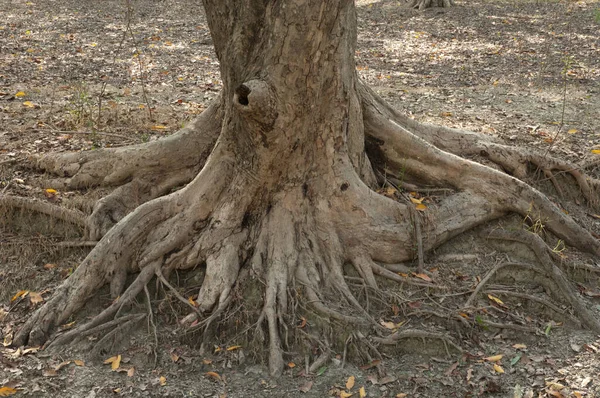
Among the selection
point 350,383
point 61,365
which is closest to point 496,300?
point 350,383

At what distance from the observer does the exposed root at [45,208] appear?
210 inches

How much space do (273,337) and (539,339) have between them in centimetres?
197

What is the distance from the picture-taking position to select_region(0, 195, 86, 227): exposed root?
534 centimetres

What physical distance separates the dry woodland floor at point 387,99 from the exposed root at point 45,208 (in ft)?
0.30

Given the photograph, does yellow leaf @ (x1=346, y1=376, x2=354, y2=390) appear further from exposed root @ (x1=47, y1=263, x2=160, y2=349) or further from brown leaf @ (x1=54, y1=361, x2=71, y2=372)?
brown leaf @ (x1=54, y1=361, x2=71, y2=372)

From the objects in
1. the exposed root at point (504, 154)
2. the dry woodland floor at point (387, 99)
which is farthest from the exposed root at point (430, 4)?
the exposed root at point (504, 154)

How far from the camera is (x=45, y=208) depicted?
5375mm

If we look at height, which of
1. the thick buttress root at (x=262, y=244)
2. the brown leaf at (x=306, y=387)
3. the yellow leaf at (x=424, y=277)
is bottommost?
the brown leaf at (x=306, y=387)

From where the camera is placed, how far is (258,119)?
13.6 ft

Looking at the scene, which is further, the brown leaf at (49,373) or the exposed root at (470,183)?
the exposed root at (470,183)

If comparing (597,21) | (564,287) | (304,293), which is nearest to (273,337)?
(304,293)

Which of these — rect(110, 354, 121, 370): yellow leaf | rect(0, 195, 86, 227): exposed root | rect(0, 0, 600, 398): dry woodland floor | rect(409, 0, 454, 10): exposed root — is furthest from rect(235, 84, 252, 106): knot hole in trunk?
rect(409, 0, 454, 10): exposed root

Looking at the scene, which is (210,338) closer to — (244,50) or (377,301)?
(377,301)

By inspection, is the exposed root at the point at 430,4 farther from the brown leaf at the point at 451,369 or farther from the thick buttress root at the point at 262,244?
the brown leaf at the point at 451,369
